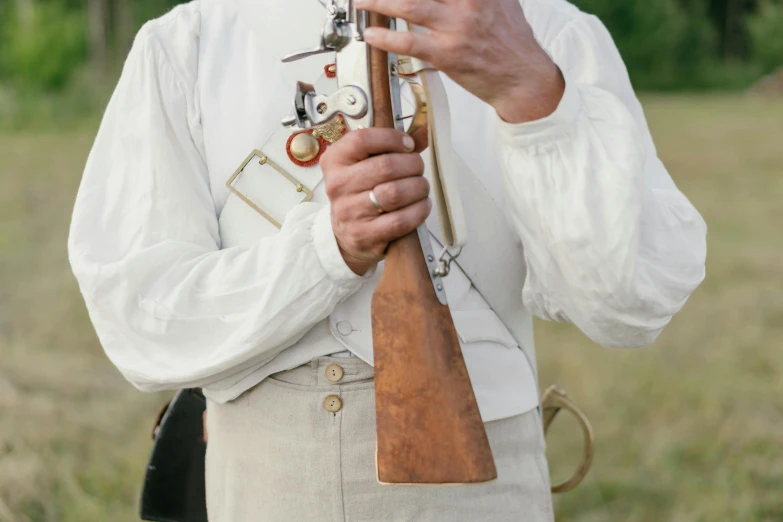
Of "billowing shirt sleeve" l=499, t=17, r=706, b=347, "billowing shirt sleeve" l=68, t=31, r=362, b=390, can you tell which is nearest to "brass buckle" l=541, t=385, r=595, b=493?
"billowing shirt sleeve" l=499, t=17, r=706, b=347

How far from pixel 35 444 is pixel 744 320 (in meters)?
4.34

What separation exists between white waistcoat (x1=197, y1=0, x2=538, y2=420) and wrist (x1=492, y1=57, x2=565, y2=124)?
1.10 ft

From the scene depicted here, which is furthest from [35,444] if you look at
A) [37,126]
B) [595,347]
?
[37,126]

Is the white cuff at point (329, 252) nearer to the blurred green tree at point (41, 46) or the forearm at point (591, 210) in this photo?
the forearm at point (591, 210)

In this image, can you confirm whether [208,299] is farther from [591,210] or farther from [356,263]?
[591,210]

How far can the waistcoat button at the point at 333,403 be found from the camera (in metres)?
1.65

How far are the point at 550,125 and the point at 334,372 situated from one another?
575 millimetres

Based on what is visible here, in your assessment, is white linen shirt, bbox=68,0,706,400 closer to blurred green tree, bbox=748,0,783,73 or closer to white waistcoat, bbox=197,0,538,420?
white waistcoat, bbox=197,0,538,420

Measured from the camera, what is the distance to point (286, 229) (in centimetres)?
156

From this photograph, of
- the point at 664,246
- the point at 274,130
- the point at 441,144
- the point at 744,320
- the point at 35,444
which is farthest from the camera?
the point at 744,320

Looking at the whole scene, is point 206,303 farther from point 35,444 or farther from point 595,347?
point 595,347

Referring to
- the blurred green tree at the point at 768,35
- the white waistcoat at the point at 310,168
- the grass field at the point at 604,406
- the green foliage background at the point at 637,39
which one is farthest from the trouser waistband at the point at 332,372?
the blurred green tree at the point at 768,35

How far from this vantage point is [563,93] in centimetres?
135

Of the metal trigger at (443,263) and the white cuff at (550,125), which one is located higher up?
the white cuff at (550,125)
